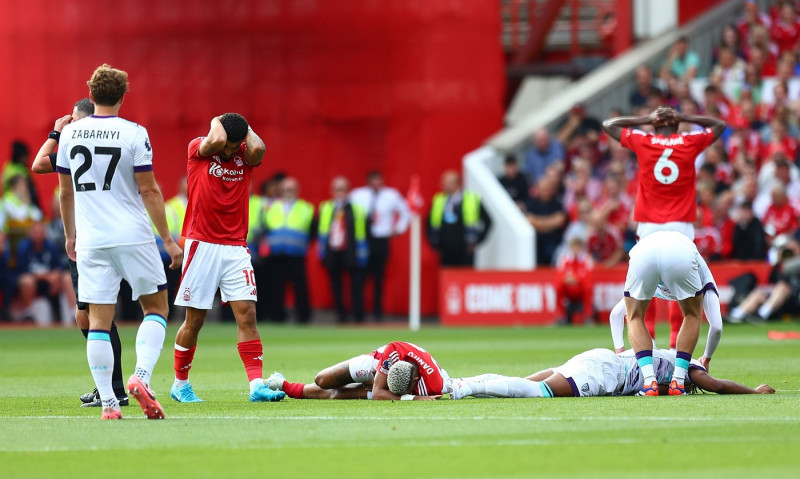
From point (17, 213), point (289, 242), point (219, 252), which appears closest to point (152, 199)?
point (219, 252)

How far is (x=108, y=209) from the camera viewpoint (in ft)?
32.1

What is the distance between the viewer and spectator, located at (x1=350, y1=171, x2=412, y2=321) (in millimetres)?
25672

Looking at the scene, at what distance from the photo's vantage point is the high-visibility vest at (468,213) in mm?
25500

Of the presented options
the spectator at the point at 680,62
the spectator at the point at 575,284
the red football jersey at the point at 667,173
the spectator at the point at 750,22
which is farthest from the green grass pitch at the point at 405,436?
the spectator at the point at 750,22

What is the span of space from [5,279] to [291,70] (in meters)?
7.12

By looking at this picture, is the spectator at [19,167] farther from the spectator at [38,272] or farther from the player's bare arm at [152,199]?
the player's bare arm at [152,199]

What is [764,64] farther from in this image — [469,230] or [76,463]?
[76,463]

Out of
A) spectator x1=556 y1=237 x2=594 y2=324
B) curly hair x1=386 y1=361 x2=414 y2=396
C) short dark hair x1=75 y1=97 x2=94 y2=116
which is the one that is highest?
short dark hair x1=75 y1=97 x2=94 y2=116

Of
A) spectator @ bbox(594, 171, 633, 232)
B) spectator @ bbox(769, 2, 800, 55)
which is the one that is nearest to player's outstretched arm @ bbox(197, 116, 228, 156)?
spectator @ bbox(594, 171, 633, 232)

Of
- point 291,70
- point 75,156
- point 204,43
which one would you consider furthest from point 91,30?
point 75,156

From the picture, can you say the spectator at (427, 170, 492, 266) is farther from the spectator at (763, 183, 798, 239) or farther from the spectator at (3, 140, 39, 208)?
the spectator at (3, 140, 39, 208)

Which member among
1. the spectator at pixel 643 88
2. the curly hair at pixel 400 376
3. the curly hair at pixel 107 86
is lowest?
the curly hair at pixel 400 376

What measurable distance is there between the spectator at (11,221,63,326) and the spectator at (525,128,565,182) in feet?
28.0

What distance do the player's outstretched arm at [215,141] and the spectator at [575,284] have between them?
43.6 ft
